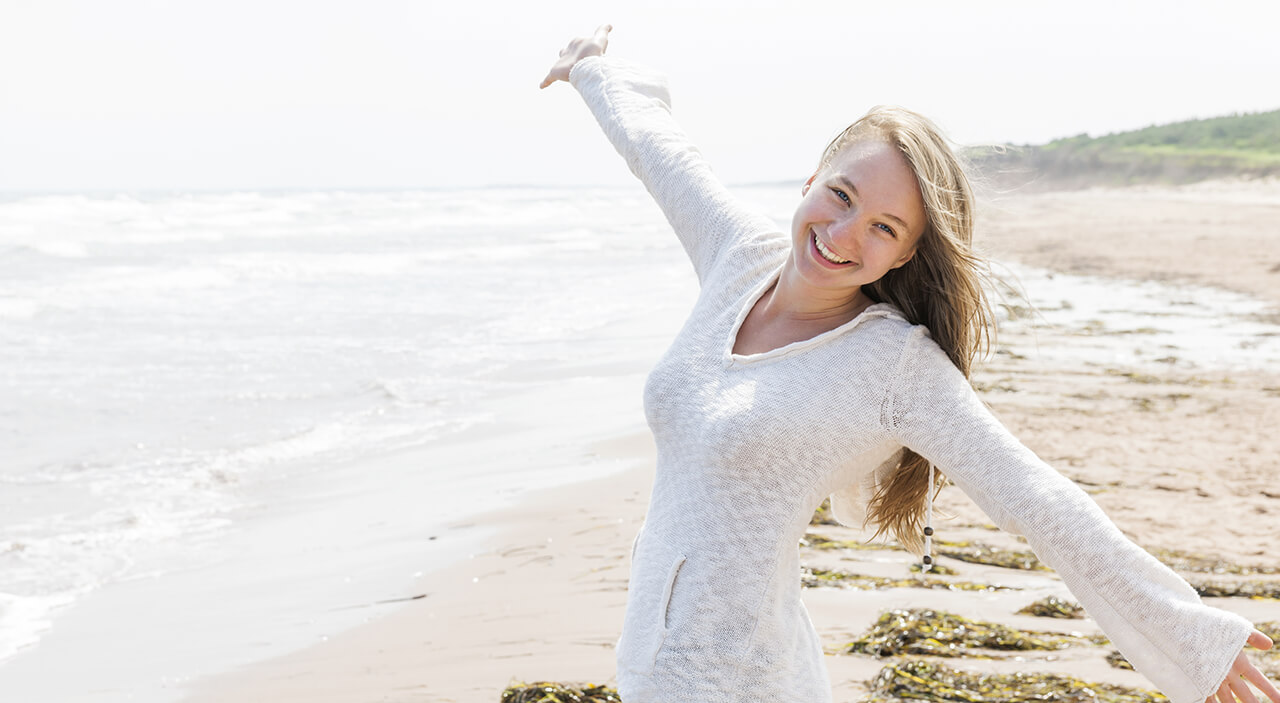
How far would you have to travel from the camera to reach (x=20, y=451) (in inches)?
292

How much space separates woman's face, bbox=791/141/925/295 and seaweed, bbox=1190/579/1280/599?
3.53 m

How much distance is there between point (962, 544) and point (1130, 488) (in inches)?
65.3

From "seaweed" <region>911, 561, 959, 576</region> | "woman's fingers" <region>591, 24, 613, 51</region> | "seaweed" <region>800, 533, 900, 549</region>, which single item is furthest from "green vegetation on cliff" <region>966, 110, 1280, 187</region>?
"woman's fingers" <region>591, 24, 613, 51</region>

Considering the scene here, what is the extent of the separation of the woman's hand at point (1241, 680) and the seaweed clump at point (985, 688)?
83.8 inches

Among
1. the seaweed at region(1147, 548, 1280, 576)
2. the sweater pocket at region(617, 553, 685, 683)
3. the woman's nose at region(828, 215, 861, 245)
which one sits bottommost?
the seaweed at region(1147, 548, 1280, 576)

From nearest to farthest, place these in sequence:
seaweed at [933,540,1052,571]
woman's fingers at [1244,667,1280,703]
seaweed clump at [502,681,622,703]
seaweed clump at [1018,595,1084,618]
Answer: woman's fingers at [1244,667,1280,703]
seaweed clump at [502,681,622,703]
seaweed clump at [1018,595,1084,618]
seaweed at [933,540,1052,571]

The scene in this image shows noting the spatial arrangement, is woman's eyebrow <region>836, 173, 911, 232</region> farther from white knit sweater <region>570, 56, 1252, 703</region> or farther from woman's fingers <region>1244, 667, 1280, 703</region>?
woman's fingers <region>1244, 667, 1280, 703</region>

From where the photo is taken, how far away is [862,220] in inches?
71.6

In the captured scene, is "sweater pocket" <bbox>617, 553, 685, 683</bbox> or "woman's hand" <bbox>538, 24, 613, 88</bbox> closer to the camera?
"sweater pocket" <bbox>617, 553, 685, 683</bbox>

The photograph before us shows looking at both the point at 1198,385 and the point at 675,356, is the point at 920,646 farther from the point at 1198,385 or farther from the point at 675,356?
the point at 1198,385

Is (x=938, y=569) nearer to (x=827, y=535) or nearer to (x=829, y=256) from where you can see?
(x=827, y=535)

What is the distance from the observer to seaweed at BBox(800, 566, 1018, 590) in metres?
4.76

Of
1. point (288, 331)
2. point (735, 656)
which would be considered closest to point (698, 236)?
point (735, 656)

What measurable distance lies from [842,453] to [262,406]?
7.73 m
